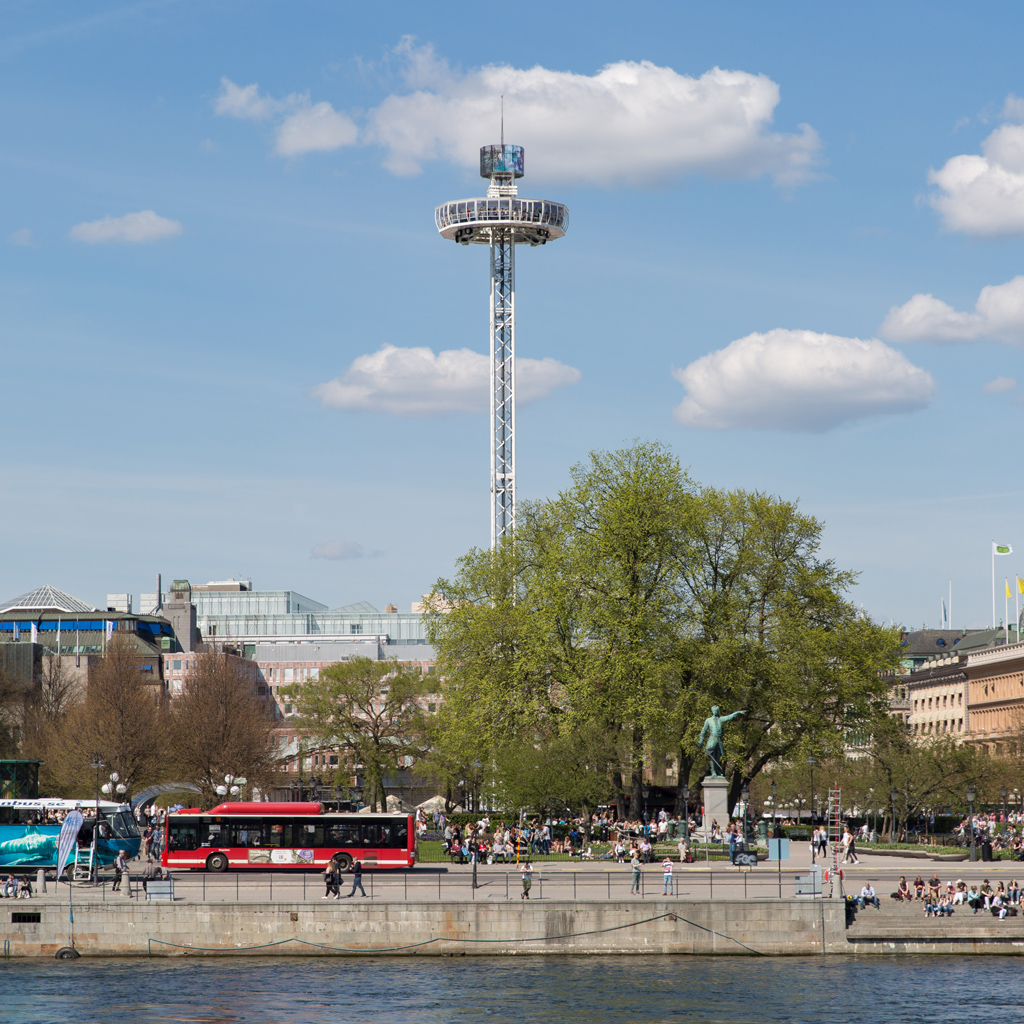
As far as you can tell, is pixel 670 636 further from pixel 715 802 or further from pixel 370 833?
pixel 370 833

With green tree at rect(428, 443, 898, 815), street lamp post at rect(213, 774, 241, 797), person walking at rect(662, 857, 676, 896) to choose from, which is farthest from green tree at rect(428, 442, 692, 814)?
person walking at rect(662, 857, 676, 896)

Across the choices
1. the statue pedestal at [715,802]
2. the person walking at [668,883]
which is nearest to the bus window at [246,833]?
the person walking at [668,883]

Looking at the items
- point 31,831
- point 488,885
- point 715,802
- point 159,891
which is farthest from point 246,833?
point 715,802

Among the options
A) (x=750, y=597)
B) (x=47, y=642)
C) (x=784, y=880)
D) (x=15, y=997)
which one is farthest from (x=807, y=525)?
(x=47, y=642)

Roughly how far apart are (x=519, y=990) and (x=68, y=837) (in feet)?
67.7

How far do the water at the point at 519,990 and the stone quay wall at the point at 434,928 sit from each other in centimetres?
50

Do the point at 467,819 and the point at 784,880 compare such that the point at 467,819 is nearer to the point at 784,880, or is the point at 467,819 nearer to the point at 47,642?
Answer: the point at 784,880

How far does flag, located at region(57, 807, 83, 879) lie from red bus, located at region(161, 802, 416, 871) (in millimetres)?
7120

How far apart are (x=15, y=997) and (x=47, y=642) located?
137m

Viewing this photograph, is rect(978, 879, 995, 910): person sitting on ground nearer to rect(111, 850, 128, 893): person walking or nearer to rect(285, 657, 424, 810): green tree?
rect(111, 850, 128, 893): person walking

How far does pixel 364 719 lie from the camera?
12962 cm

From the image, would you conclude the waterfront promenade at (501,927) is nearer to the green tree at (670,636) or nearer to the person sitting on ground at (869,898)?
the person sitting on ground at (869,898)

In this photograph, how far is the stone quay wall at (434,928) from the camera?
53750mm

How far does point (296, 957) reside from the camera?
54.2 metres
